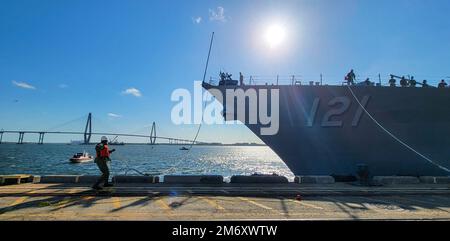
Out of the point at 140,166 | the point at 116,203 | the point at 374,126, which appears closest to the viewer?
the point at 116,203

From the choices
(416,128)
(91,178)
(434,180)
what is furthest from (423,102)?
(91,178)

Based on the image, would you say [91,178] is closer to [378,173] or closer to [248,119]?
[248,119]

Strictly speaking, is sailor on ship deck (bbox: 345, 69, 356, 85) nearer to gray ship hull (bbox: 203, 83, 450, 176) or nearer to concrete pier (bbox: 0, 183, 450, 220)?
gray ship hull (bbox: 203, 83, 450, 176)

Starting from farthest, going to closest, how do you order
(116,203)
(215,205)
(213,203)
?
(213,203), (215,205), (116,203)

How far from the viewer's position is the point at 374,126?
23.2 metres

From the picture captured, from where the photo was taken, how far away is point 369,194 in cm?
1141

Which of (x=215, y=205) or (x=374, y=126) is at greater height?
(x=374, y=126)

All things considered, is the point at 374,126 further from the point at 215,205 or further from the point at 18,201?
the point at 18,201

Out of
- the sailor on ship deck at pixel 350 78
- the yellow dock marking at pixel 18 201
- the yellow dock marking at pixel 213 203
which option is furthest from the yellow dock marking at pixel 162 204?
the sailor on ship deck at pixel 350 78

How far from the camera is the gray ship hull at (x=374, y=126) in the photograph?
75.9 ft

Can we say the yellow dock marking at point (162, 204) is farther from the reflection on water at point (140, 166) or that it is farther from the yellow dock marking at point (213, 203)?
the reflection on water at point (140, 166)

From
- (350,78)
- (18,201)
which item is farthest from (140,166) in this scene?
(18,201)

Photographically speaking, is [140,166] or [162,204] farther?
[140,166]

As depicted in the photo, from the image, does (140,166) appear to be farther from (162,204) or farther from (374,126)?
(162,204)
